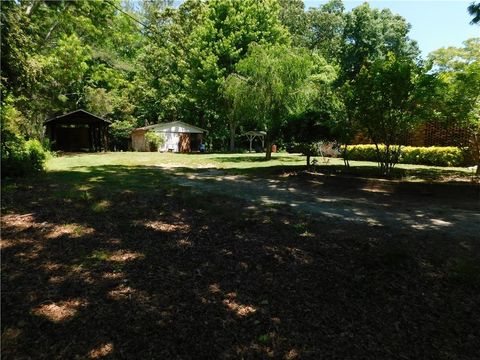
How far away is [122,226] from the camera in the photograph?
662cm

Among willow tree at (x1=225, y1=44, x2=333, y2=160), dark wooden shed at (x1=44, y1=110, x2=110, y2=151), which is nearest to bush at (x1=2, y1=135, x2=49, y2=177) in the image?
willow tree at (x1=225, y1=44, x2=333, y2=160)

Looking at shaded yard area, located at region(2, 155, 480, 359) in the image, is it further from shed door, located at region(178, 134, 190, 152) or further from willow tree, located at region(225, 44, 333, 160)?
shed door, located at region(178, 134, 190, 152)

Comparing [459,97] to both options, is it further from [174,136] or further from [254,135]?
[254,135]

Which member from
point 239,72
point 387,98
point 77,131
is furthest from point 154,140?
point 387,98

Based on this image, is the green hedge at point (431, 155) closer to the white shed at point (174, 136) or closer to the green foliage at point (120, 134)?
the white shed at point (174, 136)

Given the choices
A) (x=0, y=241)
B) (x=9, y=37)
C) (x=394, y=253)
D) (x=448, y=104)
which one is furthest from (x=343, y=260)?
(x=448, y=104)

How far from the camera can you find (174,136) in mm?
37594

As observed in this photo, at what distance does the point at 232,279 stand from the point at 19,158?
964cm

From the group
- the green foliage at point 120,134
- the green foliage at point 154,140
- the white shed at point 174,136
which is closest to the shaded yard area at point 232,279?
the green foliage at point 154,140

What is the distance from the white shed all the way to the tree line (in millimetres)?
3091

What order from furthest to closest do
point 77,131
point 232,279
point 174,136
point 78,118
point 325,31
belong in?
1. point 325,31
2. point 77,131
3. point 174,136
4. point 78,118
5. point 232,279

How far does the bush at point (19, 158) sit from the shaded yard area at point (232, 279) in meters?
2.88

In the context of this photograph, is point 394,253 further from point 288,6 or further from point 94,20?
point 288,6

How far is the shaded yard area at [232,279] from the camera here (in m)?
3.63
